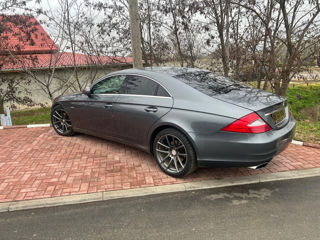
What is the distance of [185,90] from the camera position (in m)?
3.45

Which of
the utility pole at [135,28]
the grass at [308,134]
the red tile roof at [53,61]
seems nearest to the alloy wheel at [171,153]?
the grass at [308,134]

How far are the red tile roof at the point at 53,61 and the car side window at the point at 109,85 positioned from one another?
14.2 feet

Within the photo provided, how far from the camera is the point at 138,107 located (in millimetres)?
3855

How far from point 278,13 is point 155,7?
408 centimetres

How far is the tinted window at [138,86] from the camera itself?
381 centimetres

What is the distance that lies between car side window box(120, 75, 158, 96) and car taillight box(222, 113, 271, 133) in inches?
52.9

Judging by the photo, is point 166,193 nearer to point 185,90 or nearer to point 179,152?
point 179,152

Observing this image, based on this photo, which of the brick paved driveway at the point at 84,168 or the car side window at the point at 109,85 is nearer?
the brick paved driveway at the point at 84,168

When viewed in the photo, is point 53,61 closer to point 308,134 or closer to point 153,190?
point 153,190

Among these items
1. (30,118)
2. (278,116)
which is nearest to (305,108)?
(278,116)

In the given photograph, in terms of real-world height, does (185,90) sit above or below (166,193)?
above

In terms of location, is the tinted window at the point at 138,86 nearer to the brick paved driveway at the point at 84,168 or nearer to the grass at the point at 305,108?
the brick paved driveway at the point at 84,168

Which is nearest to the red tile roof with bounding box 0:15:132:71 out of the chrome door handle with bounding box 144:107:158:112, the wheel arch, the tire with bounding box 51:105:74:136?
the tire with bounding box 51:105:74:136

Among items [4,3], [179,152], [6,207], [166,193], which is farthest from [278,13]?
[4,3]
